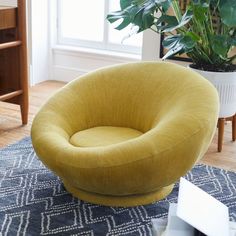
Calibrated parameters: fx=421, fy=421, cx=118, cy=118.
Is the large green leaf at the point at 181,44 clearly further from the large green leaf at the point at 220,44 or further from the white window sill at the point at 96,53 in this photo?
the white window sill at the point at 96,53

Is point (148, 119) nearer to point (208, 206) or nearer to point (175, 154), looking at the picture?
point (175, 154)

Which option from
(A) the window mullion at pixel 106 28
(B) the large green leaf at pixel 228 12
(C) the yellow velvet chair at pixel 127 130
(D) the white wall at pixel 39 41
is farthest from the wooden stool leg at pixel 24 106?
(B) the large green leaf at pixel 228 12

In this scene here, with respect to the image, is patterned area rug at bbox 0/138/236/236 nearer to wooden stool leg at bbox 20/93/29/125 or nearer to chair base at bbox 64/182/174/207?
chair base at bbox 64/182/174/207

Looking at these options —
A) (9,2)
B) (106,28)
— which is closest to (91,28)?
(106,28)

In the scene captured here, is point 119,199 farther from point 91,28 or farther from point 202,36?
point 91,28

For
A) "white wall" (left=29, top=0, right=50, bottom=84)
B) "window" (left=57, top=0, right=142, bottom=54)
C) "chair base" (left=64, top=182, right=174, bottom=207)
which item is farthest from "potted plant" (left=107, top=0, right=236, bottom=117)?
"white wall" (left=29, top=0, right=50, bottom=84)

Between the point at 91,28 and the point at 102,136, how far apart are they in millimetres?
2547

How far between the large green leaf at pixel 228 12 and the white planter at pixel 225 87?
1.43ft

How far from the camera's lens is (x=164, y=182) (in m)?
2.08

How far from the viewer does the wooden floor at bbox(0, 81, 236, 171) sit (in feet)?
9.45

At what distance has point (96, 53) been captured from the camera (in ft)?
14.8

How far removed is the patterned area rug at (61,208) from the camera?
2.02 m

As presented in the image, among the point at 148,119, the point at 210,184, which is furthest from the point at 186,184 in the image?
the point at 210,184

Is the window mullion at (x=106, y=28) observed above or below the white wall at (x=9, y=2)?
below
